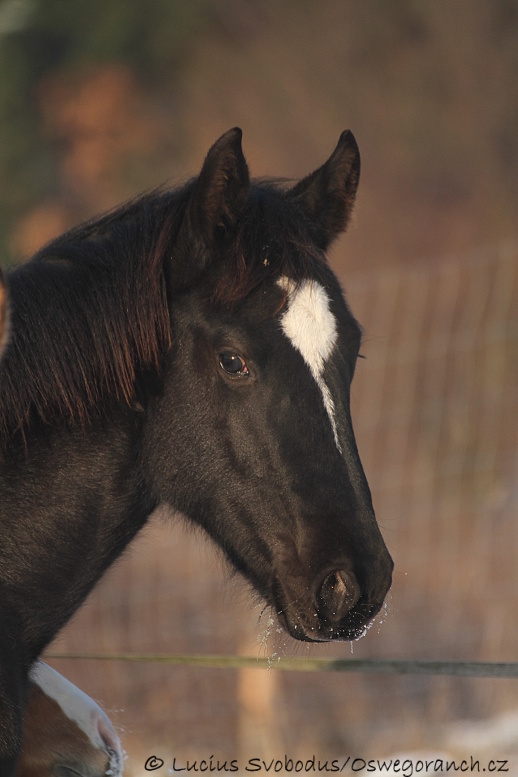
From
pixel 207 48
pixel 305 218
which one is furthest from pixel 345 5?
pixel 305 218

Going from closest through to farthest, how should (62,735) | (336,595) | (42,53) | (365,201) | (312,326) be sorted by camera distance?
(336,595) → (312,326) → (62,735) → (42,53) → (365,201)

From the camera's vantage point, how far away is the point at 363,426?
748 cm

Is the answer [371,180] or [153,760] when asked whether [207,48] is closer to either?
[371,180]

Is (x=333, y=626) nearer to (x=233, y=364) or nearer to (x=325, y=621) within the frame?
(x=325, y=621)

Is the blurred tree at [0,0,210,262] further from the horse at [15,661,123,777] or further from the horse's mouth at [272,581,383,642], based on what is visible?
the horse's mouth at [272,581,383,642]

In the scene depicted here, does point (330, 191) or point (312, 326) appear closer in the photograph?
point (312, 326)

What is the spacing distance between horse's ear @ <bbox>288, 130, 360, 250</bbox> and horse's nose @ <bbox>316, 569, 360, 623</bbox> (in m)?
0.86

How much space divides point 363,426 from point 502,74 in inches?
558

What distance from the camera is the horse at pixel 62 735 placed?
2.14m

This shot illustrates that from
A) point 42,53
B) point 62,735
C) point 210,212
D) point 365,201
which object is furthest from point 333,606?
point 42,53

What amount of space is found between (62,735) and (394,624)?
525cm

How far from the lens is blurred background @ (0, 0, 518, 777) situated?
5.70 meters

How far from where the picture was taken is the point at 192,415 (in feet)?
6.65

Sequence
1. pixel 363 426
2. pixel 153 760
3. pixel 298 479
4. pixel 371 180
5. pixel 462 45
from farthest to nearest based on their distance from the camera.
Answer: pixel 462 45 < pixel 371 180 < pixel 363 426 < pixel 153 760 < pixel 298 479
